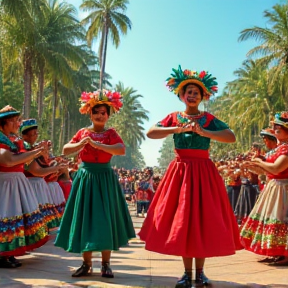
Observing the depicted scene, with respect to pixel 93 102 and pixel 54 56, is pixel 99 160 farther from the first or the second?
pixel 54 56

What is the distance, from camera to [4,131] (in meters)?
4.88

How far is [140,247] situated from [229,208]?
116 inches

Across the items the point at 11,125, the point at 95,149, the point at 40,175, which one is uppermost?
the point at 11,125

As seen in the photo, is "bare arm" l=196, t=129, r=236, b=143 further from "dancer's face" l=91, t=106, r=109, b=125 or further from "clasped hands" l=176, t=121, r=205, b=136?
"dancer's face" l=91, t=106, r=109, b=125

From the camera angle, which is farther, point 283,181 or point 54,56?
point 54,56

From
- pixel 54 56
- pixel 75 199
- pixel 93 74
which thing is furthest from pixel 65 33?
pixel 75 199

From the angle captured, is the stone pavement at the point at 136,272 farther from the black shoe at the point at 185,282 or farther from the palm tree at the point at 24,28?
the palm tree at the point at 24,28

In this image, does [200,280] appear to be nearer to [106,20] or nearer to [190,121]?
[190,121]

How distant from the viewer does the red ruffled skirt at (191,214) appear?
379cm

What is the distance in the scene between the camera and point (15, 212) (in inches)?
191

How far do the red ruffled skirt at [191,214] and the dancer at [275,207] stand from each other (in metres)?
1.26

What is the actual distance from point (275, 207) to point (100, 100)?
2.60m

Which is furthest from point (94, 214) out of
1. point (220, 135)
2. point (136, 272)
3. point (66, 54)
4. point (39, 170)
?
point (66, 54)

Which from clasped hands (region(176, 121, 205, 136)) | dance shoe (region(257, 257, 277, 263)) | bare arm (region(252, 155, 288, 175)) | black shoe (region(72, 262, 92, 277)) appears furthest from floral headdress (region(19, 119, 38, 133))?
dance shoe (region(257, 257, 277, 263))
